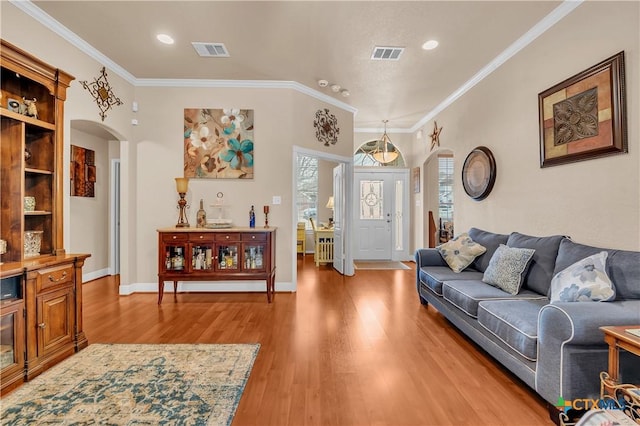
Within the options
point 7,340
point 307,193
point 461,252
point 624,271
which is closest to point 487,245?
point 461,252

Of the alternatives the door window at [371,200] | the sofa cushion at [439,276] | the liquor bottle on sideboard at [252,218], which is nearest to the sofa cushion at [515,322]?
the sofa cushion at [439,276]

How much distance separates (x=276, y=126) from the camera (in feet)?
14.6

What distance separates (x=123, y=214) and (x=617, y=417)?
502 centimetres

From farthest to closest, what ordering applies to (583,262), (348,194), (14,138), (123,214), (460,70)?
(348,194) → (123,214) → (460,70) → (14,138) → (583,262)

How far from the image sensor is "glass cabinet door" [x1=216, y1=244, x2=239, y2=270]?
3939 mm

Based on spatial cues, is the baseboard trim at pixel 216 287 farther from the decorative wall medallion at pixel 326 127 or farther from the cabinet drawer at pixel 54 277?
the decorative wall medallion at pixel 326 127

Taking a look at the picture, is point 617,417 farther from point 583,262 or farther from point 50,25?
point 50,25

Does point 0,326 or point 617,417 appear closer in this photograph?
point 617,417

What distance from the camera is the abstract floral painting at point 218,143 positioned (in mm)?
4355

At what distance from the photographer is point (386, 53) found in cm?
354

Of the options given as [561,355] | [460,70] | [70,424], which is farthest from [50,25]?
[561,355]

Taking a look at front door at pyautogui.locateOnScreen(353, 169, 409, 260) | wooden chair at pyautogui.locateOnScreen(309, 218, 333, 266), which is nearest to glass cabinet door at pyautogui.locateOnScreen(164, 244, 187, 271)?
wooden chair at pyautogui.locateOnScreen(309, 218, 333, 266)

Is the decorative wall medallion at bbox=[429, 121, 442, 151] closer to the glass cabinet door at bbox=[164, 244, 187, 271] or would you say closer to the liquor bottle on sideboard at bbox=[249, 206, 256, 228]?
the liquor bottle on sideboard at bbox=[249, 206, 256, 228]

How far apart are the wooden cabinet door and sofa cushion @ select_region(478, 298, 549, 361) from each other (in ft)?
10.9
